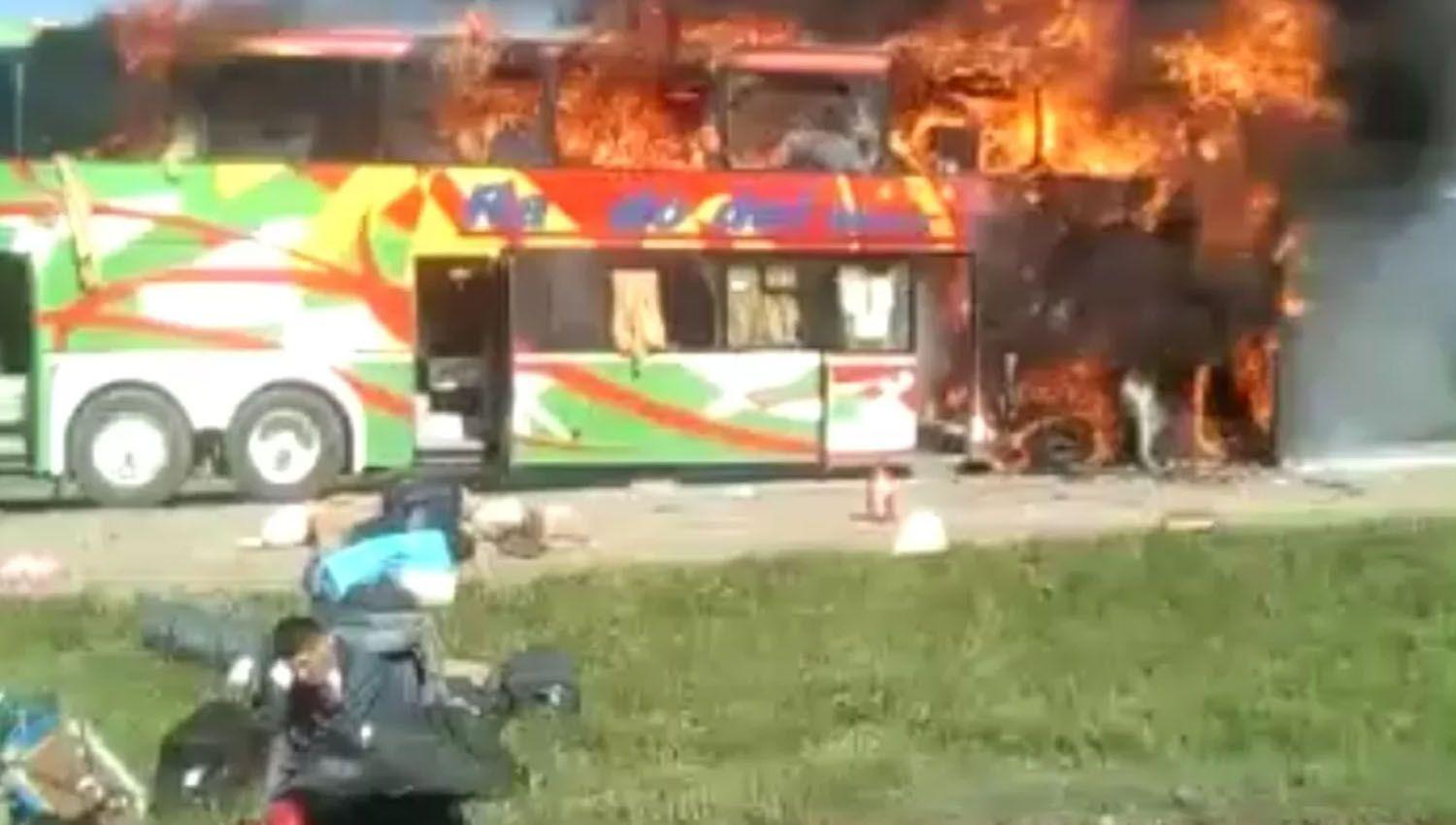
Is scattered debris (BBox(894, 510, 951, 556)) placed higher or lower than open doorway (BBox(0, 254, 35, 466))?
lower

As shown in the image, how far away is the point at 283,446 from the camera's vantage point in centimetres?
2506

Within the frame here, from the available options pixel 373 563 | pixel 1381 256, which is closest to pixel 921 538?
pixel 1381 256

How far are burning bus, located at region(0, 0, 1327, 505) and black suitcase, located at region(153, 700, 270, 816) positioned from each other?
12.7 meters

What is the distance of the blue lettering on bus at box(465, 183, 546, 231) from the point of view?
25.1 m

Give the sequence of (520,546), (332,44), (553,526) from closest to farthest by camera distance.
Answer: (520,546) → (553,526) → (332,44)

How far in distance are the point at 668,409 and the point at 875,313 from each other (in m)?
2.04

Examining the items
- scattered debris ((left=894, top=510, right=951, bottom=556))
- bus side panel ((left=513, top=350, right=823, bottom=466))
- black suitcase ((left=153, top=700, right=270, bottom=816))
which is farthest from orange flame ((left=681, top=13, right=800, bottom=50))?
black suitcase ((left=153, top=700, right=270, bottom=816))

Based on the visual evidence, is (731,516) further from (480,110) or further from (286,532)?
(480,110)

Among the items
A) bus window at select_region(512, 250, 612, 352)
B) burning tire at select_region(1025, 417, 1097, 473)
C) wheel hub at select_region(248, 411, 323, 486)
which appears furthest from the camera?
burning tire at select_region(1025, 417, 1097, 473)

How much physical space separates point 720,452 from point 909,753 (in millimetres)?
15605

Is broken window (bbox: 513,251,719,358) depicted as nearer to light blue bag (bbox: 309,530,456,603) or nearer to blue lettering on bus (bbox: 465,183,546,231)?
blue lettering on bus (bbox: 465,183,546,231)

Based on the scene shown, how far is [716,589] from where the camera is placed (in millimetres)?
15078

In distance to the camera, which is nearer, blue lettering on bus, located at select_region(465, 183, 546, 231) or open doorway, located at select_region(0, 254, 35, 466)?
open doorway, located at select_region(0, 254, 35, 466)

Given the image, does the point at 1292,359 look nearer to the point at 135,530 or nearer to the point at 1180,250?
the point at 1180,250
